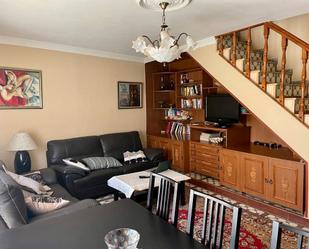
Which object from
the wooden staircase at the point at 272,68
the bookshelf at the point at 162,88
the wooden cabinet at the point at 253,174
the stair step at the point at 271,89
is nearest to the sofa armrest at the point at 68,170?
the wooden cabinet at the point at 253,174

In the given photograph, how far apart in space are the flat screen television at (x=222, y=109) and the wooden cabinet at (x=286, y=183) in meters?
1.14

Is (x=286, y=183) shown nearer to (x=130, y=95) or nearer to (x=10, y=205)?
(x=10, y=205)

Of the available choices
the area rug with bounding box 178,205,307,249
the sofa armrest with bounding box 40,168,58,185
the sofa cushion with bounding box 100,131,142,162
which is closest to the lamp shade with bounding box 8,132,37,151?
the sofa armrest with bounding box 40,168,58,185

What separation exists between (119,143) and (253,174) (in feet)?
8.13

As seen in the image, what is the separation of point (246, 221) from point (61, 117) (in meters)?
3.39

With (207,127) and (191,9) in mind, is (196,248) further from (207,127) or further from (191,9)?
(207,127)

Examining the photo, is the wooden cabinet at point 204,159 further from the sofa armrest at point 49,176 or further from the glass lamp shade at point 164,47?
the sofa armrest at point 49,176

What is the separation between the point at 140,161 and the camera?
14.6ft

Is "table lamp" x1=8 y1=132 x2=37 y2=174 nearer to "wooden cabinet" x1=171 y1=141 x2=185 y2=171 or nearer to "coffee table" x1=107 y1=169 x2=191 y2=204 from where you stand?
"coffee table" x1=107 y1=169 x2=191 y2=204

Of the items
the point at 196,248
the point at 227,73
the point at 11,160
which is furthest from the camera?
the point at 11,160

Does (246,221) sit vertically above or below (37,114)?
below

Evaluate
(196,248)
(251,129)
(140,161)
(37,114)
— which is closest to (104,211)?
(196,248)

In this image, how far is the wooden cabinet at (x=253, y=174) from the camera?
137 inches

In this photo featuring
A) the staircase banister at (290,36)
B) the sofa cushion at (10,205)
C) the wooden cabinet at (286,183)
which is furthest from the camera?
the wooden cabinet at (286,183)
